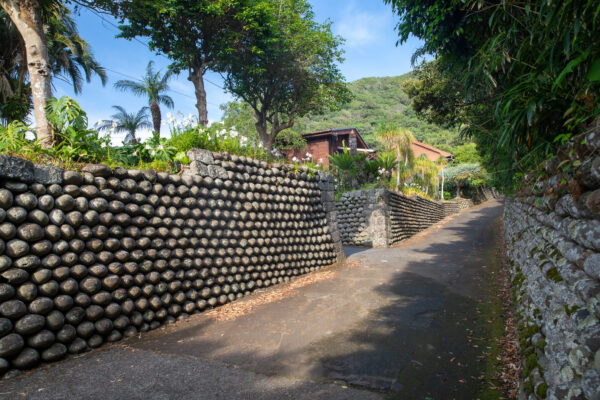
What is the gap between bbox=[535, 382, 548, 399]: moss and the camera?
6.60 feet

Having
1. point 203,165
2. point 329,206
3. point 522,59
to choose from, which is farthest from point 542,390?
point 329,206

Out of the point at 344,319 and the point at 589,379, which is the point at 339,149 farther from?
the point at 589,379

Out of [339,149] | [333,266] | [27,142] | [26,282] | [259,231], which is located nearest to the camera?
[26,282]

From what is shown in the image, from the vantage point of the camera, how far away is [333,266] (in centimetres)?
929

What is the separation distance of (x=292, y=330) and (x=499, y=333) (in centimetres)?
276

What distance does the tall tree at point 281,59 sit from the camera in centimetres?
1664

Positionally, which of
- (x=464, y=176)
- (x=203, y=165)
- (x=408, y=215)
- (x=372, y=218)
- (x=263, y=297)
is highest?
(x=464, y=176)

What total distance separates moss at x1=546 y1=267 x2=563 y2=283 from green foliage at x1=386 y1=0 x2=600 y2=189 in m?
1.16

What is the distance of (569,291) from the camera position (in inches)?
81.4

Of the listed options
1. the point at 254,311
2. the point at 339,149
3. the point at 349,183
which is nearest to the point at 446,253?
the point at 349,183

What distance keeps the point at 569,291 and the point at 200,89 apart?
16537mm

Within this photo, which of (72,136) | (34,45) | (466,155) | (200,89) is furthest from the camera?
(466,155)

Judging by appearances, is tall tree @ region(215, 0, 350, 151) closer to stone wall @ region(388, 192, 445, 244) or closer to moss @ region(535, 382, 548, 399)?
stone wall @ region(388, 192, 445, 244)

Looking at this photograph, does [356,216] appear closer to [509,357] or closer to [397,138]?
[397,138]
